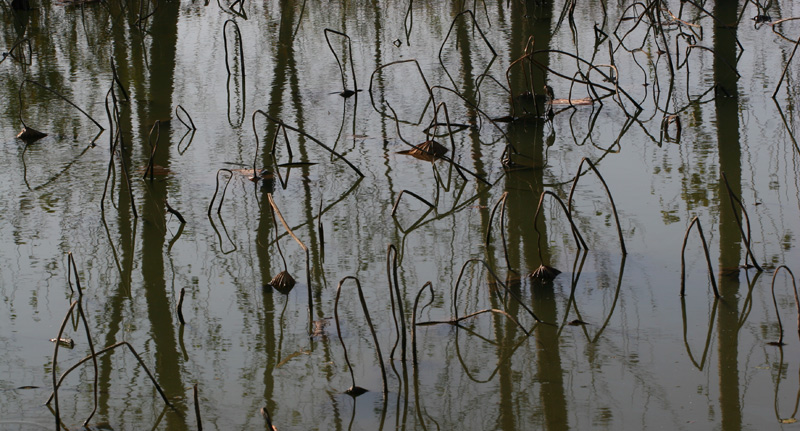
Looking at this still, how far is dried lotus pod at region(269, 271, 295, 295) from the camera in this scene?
3043 mm

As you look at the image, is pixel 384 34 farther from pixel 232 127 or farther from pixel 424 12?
pixel 232 127

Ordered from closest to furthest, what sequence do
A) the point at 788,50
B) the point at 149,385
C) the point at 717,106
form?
the point at 149,385, the point at 717,106, the point at 788,50

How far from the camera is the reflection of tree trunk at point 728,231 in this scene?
7.66 feet

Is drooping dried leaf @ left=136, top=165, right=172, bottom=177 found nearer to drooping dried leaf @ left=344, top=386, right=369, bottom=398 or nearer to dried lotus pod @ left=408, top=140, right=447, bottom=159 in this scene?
dried lotus pod @ left=408, top=140, right=447, bottom=159

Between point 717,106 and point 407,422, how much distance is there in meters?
3.35

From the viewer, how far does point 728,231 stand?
11.0 feet

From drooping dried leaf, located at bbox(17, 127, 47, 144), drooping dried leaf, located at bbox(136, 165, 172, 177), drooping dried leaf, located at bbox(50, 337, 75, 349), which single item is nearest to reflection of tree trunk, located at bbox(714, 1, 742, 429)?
drooping dried leaf, located at bbox(50, 337, 75, 349)

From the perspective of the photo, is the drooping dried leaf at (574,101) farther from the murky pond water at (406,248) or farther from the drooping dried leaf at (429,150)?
the drooping dried leaf at (429,150)

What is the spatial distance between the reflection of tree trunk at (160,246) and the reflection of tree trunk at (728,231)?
1314 millimetres

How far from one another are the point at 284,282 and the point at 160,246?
66 centimetres

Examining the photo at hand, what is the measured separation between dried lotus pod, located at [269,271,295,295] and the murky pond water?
4cm

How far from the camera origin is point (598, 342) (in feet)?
8.63

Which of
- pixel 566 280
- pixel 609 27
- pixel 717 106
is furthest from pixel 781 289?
pixel 609 27

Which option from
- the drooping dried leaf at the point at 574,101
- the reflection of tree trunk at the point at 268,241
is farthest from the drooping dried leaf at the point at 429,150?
the drooping dried leaf at the point at 574,101
